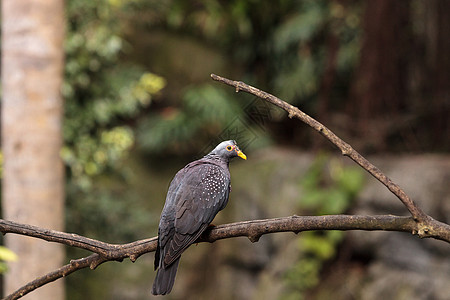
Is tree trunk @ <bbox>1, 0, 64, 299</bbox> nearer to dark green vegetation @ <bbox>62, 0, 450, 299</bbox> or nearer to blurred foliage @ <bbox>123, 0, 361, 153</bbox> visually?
dark green vegetation @ <bbox>62, 0, 450, 299</bbox>

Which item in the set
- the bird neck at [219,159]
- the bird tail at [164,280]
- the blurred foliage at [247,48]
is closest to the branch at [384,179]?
the bird neck at [219,159]

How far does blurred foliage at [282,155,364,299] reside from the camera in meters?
4.64

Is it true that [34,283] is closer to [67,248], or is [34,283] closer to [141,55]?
[67,248]

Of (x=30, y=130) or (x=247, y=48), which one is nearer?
(x=30, y=130)

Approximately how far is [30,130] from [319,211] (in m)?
2.44

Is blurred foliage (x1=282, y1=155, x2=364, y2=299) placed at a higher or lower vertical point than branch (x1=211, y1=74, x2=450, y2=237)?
higher

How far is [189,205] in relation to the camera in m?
1.57

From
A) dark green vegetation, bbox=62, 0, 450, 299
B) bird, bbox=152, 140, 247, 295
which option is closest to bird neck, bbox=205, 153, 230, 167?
bird, bbox=152, 140, 247, 295

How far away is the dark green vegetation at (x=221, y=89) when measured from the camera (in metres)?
4.46

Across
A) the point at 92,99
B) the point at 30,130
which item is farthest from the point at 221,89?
the point at 30,130

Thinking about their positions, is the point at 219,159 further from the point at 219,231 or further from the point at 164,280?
the point at 164,280

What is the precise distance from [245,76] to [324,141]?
73.7 inches

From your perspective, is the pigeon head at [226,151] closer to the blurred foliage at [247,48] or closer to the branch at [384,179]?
the branch at [384,179]

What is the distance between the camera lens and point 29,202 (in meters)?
3.28
